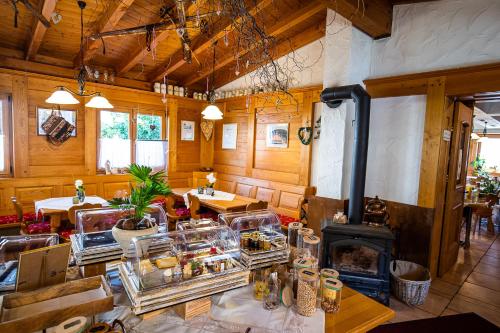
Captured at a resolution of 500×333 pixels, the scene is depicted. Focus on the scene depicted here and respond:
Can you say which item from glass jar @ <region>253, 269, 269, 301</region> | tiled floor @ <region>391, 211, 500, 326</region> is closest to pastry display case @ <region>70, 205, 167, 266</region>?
glass jar @ <region>253, 269, 269, 301</region>

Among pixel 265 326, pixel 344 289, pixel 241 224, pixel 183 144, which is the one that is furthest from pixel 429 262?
pixel 183 144

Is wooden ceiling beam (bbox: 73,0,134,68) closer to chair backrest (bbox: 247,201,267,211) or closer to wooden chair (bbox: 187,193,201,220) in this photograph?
wooden chair (bbox: 187,193,201,220)

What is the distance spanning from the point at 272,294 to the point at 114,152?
5.30 m

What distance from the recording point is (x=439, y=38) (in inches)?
121

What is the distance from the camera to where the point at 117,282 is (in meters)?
1.60

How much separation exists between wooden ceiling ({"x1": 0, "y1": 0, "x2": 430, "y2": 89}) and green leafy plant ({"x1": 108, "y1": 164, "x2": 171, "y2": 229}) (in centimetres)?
237

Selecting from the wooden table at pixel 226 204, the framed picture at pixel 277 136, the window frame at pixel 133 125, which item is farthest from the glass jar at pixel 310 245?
the window frame at pixel 133 125

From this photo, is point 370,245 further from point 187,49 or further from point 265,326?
point 187,49

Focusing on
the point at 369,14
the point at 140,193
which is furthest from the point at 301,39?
the point at 140,193

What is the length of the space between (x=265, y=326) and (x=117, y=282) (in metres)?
0.91

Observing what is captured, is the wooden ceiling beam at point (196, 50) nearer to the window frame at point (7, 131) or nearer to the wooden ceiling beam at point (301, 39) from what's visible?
the wooden ceiling beam at point (301, 39)

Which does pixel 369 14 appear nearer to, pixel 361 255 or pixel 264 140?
pixel 361 255

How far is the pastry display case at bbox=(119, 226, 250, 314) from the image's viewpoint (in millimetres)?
1278

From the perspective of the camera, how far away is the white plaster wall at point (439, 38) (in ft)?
9.15
